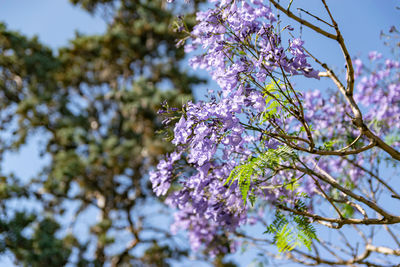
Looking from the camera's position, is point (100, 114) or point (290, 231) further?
point (100, 114)

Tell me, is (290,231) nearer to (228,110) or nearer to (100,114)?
(228,110)

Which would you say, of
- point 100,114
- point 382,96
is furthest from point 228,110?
point 100,114

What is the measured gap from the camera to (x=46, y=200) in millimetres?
6758

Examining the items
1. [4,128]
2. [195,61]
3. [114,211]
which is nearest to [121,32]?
[4,128]

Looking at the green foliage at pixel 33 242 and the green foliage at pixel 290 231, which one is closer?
the green foliage at pixel 290 231

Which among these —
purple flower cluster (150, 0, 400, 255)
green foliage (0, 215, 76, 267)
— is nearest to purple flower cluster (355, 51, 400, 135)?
purple flower cluster (150, 0, 400, 255)

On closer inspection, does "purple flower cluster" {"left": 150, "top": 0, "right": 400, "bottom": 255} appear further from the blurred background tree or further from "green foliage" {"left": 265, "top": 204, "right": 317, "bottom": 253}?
the blurred background tree

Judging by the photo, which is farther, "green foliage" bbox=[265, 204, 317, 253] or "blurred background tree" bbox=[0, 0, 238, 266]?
"blurred background tree" bbox=[0, 0, 238, 266]

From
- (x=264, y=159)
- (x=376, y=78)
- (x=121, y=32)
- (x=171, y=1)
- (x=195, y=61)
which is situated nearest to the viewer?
(x=264, y=159)

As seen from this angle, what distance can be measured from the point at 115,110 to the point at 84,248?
2.61 m

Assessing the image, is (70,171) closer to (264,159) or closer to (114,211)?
(114,211)

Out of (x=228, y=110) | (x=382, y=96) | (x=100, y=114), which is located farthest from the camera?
(x=100, y=114)

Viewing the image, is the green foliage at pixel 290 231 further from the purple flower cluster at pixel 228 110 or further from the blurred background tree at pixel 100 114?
the blurred background tree at pixel 100 114

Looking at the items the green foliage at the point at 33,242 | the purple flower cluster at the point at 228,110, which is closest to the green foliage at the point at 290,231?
the purple flower cluster at the point at 228,110
